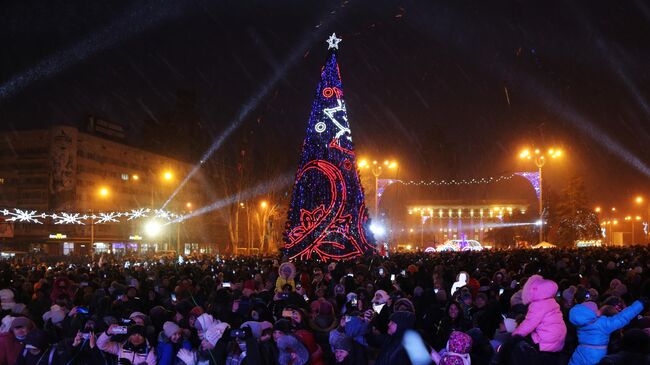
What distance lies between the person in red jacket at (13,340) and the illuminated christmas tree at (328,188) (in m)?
17.0

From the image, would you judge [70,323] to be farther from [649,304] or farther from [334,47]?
[334,47]

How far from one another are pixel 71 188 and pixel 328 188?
47539 millimetres

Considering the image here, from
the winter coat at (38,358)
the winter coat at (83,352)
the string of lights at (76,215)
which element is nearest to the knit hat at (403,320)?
the winter coat at (83,352)

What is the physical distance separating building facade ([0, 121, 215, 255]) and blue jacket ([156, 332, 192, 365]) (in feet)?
172

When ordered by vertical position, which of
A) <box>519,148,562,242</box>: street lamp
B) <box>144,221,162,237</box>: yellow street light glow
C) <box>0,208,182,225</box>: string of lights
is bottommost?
<box>144,221,162,237</box>: yellow street light glow

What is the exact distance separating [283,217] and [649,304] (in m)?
54.4

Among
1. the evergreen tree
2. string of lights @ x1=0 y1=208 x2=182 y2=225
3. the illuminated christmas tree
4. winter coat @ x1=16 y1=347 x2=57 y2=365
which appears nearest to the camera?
winter coat @ x1=16 y1=347 x2=57 y2=365

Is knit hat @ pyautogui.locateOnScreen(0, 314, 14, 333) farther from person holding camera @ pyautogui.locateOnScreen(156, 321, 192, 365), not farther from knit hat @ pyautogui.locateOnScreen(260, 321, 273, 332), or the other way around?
knit hat @ pyautogui.locateOnScreen(260, 321, 273, 332)

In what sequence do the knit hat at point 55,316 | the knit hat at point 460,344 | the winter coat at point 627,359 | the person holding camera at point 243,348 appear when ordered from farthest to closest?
the knit hat at point 55,316
the person holding camera at point 243,348
the knit hat at point 460,344
the winter coat at point 627,359

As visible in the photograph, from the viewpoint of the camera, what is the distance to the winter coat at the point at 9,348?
26.3 feet

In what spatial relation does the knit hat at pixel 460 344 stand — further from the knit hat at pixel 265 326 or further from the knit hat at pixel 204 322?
the knit hat at pixel 204 322

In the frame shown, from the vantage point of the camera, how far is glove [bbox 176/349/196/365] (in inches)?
301

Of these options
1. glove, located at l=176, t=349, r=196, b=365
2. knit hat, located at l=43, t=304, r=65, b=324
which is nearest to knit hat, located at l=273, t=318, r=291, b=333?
glove, located at l=176, t=349, r=196, b=365

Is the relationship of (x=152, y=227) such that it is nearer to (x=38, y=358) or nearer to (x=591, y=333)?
(x=38, y=358)
